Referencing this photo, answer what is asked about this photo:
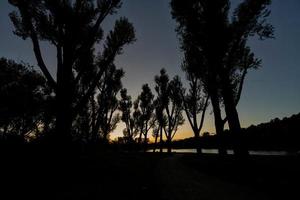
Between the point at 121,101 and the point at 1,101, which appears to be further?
the point at 121,101

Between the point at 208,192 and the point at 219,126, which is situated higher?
the point at 219,126

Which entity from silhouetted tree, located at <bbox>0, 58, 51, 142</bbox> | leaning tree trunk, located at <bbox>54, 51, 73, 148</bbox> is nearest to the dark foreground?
leaning tree trunk, located at <bbox>54, 51, 73, 148</bbox>

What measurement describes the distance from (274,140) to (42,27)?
50902 mm

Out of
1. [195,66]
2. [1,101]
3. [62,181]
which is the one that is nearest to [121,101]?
[1,101]

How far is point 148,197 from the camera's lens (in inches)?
306

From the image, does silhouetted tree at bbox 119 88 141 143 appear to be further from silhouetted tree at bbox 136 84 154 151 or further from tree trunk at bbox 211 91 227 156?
tree trunk at bbox 211 91 227 156

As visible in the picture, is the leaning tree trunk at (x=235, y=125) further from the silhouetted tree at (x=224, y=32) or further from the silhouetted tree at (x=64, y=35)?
the silhouetted tree at (x=64, y=35)

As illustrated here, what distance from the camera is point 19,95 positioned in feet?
92.8

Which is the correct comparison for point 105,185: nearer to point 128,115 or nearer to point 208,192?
point 208,192

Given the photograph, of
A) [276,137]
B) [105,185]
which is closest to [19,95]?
[105,185]

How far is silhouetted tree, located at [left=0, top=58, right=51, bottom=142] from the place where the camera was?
90.7 feet

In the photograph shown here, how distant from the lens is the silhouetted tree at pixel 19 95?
27644 mm

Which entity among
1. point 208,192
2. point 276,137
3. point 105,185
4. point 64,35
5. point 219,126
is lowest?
point 208,192

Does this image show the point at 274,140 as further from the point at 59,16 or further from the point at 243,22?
the point at 59,16
